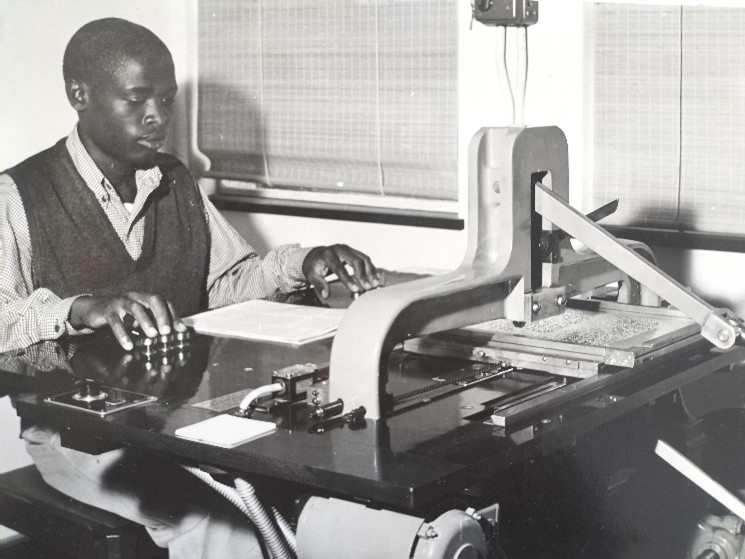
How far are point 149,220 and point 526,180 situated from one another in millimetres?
1394

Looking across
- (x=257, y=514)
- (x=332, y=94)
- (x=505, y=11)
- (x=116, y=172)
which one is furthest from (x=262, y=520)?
(x=332, y=94)

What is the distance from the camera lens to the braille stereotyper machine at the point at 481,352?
1285 mm

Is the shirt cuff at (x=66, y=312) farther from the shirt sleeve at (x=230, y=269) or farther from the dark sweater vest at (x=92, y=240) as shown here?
the shirt sleeve at (x=230, y=269)

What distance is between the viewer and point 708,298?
8.37 ft

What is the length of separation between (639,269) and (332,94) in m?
1.85

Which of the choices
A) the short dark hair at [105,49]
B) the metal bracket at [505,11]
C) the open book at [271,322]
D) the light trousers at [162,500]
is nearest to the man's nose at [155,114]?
the short dark hair at [105,49]

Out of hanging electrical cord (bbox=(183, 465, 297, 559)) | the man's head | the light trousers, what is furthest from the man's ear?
hanging electrical cord (bbox=(183, 465, 297, 559))

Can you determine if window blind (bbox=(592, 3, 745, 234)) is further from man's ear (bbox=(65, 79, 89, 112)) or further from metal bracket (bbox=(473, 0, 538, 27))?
man's ear (bbox=(65, 79, 89, 112))

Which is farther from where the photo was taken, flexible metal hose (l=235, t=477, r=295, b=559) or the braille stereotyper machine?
flexible metal hose (l=235, t=477, r=295, b=559)

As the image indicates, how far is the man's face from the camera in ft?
8.46

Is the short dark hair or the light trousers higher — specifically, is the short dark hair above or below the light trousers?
above

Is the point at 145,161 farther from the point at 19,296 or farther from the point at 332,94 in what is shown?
the point at 332,94

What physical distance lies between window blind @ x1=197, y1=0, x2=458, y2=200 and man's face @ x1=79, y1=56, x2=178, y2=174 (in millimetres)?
730

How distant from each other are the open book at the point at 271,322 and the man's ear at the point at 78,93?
0.75m
